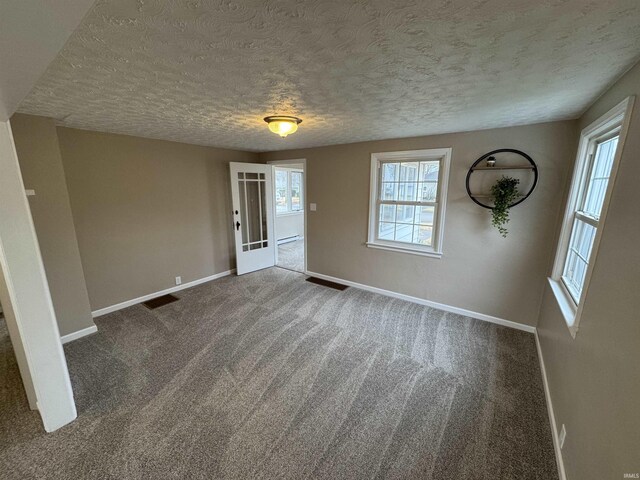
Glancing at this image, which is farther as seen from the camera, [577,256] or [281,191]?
[281,191]

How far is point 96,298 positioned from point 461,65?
4.21 m

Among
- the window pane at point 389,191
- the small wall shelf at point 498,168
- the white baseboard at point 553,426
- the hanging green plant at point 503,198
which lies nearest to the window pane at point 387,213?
the window pane at point 389,191

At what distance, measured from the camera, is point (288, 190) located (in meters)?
6.95

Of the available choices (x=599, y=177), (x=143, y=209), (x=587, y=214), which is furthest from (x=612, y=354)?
(x=143, y=209)

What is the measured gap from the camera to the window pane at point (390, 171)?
140 inches

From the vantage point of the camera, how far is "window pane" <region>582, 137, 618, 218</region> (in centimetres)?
183

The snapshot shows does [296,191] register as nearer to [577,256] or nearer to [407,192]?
[407,192]

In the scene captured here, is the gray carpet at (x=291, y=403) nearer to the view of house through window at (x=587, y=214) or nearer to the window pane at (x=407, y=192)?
the view of house through window at (x=587, y=214)

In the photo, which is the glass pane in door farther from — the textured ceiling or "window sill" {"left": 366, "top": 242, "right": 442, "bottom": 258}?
the textured ceiling

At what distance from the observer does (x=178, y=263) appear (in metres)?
3.89

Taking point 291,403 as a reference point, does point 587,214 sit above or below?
above

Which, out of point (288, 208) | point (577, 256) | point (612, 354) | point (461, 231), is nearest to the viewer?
point (612, 354)

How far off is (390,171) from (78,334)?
415 centimetres

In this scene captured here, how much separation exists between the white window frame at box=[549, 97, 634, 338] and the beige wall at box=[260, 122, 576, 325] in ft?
0.86
